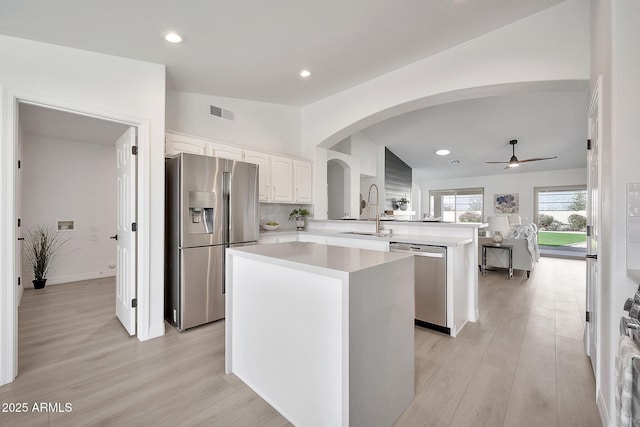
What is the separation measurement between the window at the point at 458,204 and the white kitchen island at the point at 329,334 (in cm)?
837

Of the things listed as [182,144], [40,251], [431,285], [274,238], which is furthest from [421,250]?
[40,251]

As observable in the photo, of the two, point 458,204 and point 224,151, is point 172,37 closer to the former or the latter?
point 224,151

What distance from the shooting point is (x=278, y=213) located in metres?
4.80

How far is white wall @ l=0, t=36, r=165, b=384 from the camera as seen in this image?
2.05 meters

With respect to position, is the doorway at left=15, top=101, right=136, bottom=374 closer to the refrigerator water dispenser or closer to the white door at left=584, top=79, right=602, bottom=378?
the refrigerator water dispenser

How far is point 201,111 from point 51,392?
333 centimetres

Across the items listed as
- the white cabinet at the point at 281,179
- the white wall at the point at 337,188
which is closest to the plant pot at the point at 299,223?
the white cabinet at the point at 281,179

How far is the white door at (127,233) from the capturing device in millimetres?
2773

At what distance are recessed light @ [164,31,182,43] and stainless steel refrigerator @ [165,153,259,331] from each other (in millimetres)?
1033

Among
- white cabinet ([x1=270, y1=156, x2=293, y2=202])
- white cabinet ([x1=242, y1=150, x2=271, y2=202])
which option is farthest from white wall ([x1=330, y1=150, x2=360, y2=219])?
white cabinet ([x1=242, y1=150, x2=271, y2=202])

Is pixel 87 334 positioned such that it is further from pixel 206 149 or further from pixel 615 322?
pixel 615 322

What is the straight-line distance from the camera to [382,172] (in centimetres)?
699

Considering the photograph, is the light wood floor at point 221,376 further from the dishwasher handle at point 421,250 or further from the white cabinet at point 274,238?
the white cabinet at point 274,238

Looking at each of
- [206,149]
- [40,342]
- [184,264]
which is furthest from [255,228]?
[40,342]
